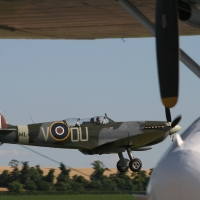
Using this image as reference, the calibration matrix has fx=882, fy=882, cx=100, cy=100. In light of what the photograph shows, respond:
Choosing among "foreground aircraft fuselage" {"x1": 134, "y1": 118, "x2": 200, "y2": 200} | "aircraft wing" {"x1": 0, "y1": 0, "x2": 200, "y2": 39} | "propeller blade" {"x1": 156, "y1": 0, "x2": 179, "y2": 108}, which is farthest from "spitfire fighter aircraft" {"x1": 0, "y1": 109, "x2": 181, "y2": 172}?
"foreground aircraft fuselage" {"x1": 134, "y1": 118, "x2": 200, "y2": 200}

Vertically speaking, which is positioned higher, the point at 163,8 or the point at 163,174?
the point at 163,8

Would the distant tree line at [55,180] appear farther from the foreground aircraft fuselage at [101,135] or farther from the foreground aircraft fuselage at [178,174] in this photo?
the foreground aircraft fuselage at [178,174]

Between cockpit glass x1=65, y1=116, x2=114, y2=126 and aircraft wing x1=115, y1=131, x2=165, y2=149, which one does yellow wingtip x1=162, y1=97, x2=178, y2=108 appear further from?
cockpit glass x1=65, y1=116, x2=114, y2=126

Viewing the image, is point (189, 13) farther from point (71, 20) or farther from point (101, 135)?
point (101, 135)

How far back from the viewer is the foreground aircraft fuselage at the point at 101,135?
1009 inches

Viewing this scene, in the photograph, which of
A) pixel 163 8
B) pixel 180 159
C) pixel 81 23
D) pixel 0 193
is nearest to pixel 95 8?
pixel 81 23

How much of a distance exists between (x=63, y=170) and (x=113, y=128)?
180 inches

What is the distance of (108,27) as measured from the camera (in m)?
14.7

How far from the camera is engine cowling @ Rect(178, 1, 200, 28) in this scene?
10109 millimetres

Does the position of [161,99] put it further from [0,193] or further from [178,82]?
[0,193]

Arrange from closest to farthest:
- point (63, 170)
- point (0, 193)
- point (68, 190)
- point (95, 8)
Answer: point (95, 8) → point (0, 193) → point (68, 190) → point (63, 170)

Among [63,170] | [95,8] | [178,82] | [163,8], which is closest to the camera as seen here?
[178,82]

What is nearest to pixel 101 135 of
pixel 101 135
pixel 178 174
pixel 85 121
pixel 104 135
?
pixel 101 135

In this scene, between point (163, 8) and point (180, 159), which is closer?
point (180, 159)
